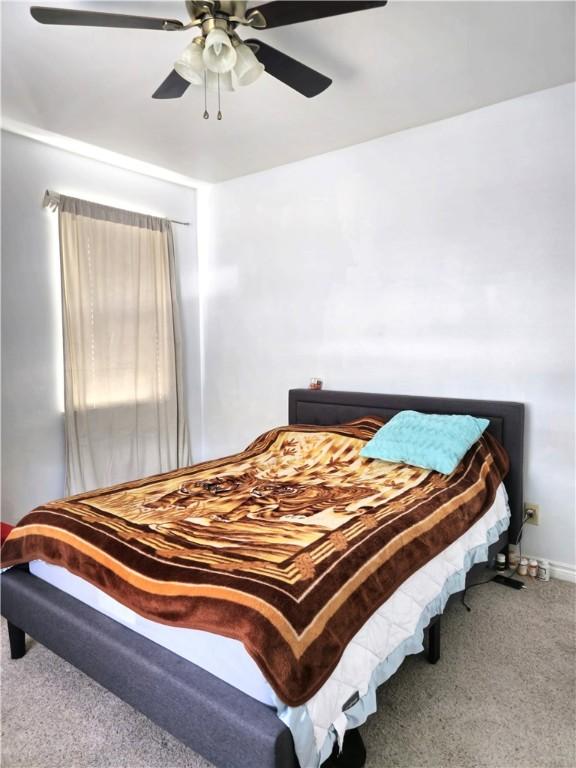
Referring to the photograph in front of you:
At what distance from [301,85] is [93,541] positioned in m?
1.98

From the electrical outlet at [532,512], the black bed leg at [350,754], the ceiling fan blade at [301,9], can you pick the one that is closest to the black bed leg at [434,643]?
the black bed leg at [350,754]

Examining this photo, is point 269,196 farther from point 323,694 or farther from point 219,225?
point 323,694

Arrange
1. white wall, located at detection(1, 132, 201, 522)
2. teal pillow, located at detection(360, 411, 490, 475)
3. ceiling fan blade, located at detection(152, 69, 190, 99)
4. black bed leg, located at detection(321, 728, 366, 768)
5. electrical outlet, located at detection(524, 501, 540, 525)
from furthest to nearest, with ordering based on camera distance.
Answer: white wall, located at detection(1, 132, 201, 522), electrical outlet, located at detection(524, 501, 540, 525), teal pillow, located at detection(360, 411, 490, 475), ceiling fan blade, located at detection(152, 69, 190, 99), black bed leg, located at detection(321, 728, 366, 768)

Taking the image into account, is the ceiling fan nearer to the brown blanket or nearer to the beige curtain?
the brown blanket

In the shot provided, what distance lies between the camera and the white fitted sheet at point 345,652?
52.0 inches

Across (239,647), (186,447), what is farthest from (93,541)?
(186,447)

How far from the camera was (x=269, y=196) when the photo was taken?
3.92 meters

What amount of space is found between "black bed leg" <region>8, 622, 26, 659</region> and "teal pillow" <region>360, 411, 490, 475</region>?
1.81 m

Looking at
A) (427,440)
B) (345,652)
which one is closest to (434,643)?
(345,652)

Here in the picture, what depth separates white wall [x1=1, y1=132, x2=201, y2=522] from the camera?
3.19m

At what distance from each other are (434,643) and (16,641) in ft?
5.63

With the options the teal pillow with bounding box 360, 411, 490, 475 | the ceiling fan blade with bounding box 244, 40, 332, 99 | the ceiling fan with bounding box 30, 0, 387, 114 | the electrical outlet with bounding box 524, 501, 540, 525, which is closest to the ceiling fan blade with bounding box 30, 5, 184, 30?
the ceiling fan with bounding box 30, 0, 387, 114

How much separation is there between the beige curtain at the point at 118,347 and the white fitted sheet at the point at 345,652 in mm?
1677

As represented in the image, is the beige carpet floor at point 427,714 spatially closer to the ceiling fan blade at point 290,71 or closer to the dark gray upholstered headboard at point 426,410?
the dark gray upholstered headboard at point 426,410
